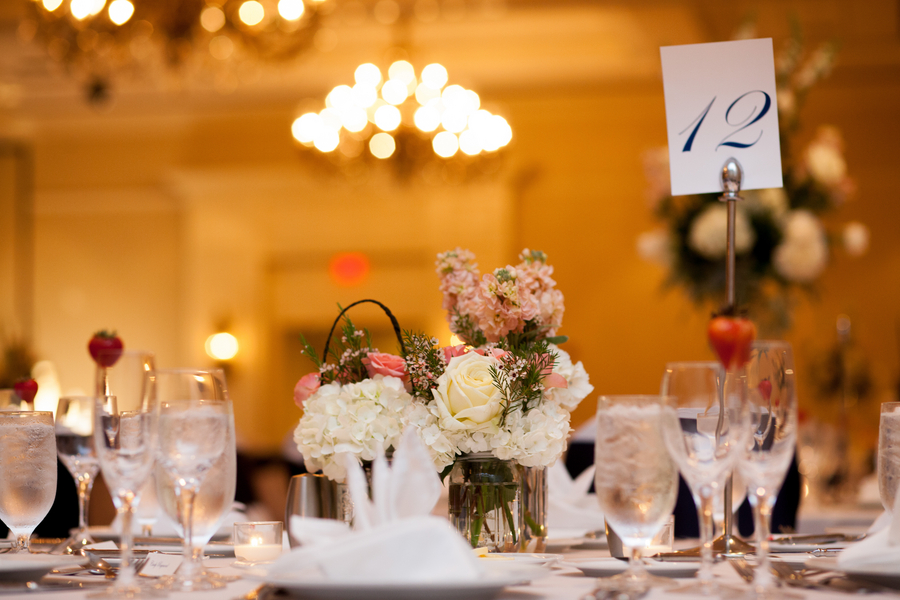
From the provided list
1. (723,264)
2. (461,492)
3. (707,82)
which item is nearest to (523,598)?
(461,492)

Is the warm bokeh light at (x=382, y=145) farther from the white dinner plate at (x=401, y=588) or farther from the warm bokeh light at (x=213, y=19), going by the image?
the white dinner plate at (x=401, y=588)

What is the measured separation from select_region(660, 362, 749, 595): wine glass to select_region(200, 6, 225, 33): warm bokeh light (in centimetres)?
282

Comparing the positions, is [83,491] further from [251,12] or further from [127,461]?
[251,12]

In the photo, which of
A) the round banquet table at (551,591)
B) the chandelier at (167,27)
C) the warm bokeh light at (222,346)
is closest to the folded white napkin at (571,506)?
the round banquet table at (551,591)

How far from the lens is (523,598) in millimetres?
950

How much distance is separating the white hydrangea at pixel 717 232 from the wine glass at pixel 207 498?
247cm

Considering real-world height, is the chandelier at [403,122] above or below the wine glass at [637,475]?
above

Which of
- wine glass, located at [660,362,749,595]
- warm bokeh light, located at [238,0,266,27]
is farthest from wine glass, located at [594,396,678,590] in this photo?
warm bokeh light, located at [238,0,266,27]

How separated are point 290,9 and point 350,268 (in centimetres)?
436

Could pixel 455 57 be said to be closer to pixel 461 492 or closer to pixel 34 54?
pixel 34 54

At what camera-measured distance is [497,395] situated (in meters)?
1.16

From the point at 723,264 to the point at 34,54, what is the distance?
551 cm

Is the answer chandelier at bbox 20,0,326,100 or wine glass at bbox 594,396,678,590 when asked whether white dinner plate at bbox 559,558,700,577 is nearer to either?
wine glass at bbox 594,396,678,590

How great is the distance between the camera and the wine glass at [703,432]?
939 mm
